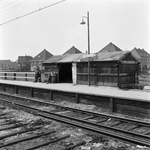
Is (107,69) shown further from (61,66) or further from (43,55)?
(43,55)

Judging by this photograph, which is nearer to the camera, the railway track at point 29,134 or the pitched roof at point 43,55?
the railway track at point 29,134

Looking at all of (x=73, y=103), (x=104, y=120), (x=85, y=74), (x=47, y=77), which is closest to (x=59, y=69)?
(x=47, y=77)

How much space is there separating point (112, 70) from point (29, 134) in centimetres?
939

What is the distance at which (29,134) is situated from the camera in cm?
617

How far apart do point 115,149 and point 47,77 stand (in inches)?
592

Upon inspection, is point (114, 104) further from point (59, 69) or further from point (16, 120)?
point (59, 69)

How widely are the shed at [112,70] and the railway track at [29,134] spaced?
8228 millimetres

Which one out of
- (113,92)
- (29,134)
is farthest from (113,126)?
(113,92)

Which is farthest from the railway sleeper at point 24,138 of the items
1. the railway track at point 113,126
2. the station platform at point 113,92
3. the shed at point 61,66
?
the shed at point 61,66

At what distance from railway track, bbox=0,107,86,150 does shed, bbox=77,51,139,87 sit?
8.23 m

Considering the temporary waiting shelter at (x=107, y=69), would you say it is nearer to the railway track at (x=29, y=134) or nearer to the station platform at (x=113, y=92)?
the station platform at (x=113, y=92)

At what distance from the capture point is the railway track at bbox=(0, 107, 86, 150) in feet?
17.3

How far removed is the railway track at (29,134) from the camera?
528 centimetres

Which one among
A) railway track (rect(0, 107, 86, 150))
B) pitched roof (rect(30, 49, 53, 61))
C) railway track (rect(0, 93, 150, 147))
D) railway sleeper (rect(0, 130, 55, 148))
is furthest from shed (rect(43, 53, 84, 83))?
pitched roof (rect(30, 49, 53, 61))
